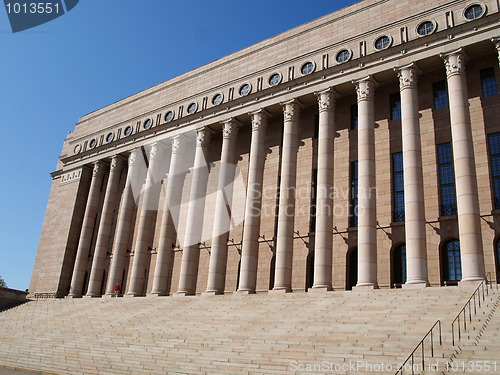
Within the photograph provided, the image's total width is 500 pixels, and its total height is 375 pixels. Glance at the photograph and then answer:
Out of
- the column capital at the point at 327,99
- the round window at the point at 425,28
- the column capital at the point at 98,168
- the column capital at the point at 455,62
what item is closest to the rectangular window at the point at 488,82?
the column capital at the point at 455,62

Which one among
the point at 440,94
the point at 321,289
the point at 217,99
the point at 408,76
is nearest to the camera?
the point at 321,289

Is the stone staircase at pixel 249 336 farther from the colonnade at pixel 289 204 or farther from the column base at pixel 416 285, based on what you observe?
the colonnade at pixel 289 204

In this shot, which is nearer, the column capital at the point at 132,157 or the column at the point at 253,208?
the column at the point at 253,208

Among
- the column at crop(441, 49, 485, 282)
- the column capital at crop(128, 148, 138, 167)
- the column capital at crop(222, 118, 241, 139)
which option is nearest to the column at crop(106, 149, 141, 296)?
the column capital at crop(128, 148, 138, 167)

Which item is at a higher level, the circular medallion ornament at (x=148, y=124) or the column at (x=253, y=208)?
the circular medallion ornament at (x=148, y=124)

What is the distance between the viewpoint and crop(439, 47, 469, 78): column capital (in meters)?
26.8

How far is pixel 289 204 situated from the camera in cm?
3091

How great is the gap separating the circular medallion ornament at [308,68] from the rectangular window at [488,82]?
1087cm

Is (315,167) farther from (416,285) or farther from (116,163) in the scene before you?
(116,163)

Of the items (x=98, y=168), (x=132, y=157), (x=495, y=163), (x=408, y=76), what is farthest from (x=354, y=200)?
(x=98, y=168)

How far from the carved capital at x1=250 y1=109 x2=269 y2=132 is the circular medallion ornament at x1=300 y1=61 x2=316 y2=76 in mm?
4069

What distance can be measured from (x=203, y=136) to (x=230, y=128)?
2860mm

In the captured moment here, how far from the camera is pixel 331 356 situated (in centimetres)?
1560

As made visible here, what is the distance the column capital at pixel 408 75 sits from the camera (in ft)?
93.2
